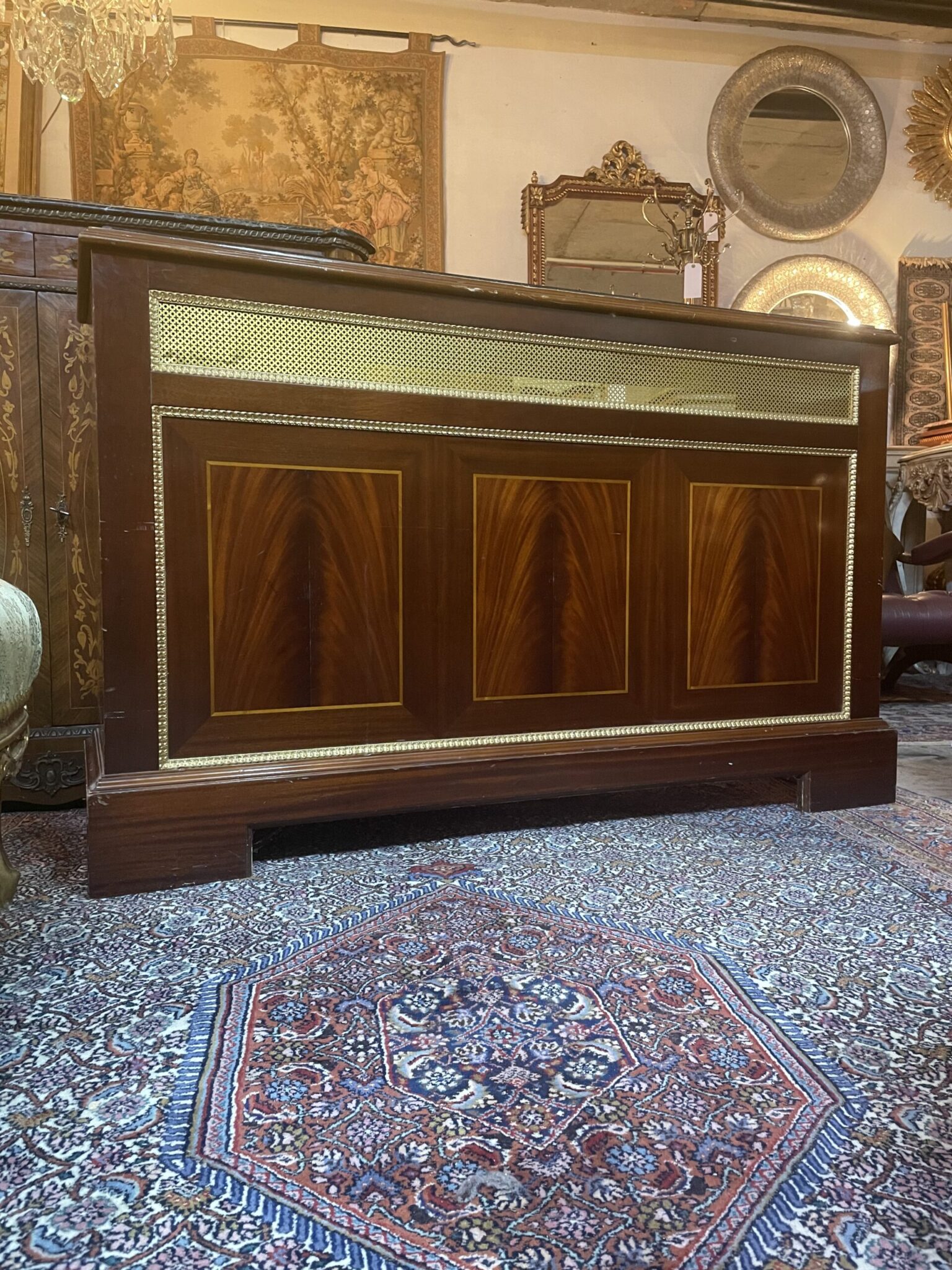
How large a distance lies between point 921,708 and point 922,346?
2.18 meters

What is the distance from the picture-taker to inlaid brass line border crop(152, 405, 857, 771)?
1437 millimetres

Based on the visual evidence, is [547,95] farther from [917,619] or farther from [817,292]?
[917,619]

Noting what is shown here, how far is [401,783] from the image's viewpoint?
1579 millimetres

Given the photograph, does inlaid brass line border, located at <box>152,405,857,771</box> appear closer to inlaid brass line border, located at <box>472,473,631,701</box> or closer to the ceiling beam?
inlaid brass line border, located at <box>472,473,631,701</box>

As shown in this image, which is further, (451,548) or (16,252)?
(16,252)

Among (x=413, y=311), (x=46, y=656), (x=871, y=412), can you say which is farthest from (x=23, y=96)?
(x=871, y=412)

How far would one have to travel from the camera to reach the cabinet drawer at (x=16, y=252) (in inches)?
77.5

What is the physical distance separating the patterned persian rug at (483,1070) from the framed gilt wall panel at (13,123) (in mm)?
3267

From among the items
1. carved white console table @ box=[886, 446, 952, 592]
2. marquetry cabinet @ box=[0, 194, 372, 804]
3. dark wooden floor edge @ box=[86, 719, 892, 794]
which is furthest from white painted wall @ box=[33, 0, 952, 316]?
dark wooden floor edge @ box=[86, 719, 892, 794]

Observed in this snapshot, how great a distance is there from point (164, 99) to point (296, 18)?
0.76 meters

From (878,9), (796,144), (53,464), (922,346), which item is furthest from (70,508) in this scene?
(878,9)

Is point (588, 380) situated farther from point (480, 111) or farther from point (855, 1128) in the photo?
point (480, 111)

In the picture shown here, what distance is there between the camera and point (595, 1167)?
72 centimetres

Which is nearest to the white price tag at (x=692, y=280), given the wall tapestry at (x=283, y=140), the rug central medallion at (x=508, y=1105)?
the wall tapestry at (x=283, y=140)
